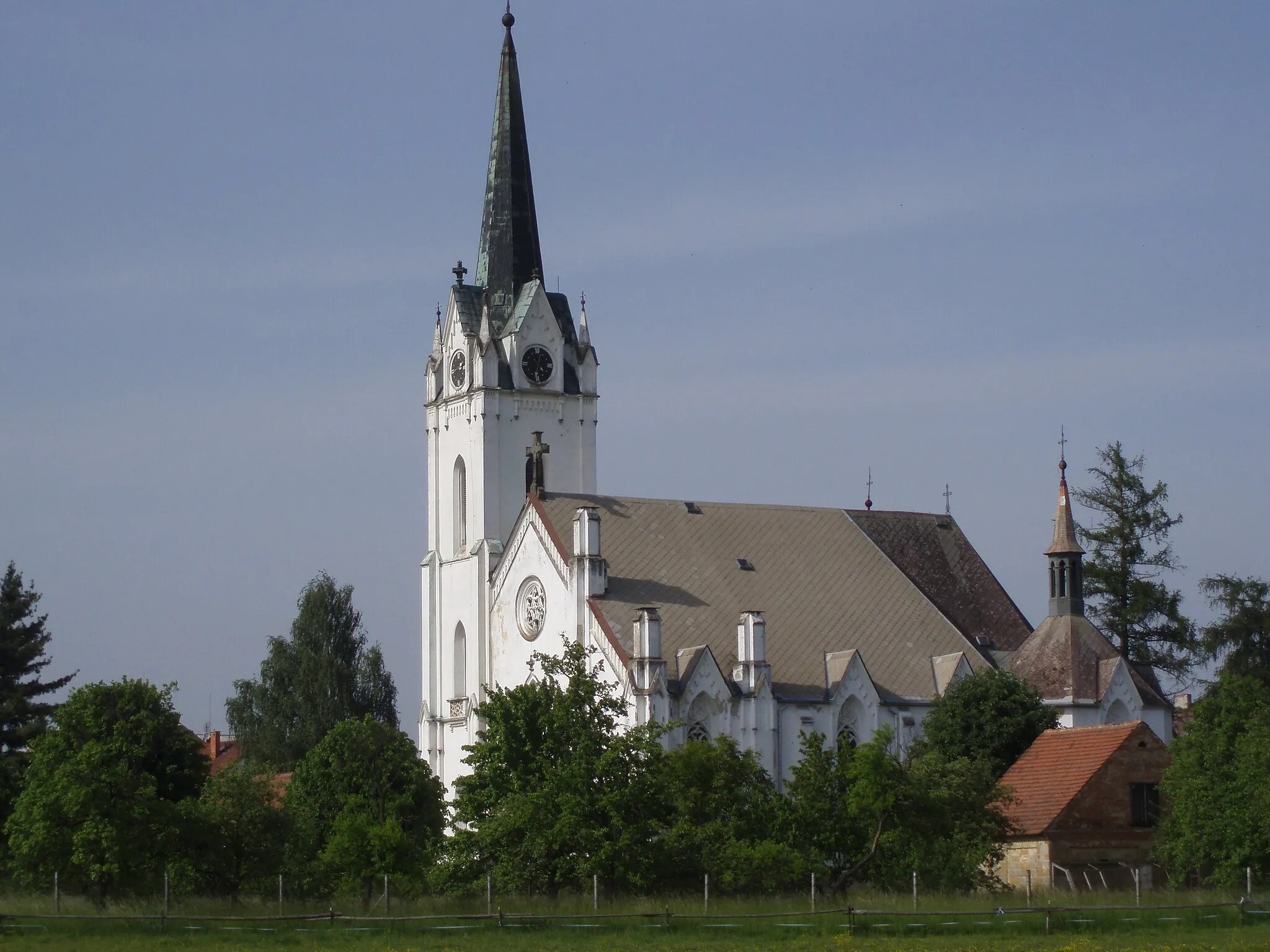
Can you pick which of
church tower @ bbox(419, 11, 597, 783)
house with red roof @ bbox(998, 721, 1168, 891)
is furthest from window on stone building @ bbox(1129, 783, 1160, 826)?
church tower @ bbox(419, 11, 597, 783)

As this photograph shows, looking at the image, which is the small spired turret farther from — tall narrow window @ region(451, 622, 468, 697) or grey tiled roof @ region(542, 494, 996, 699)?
tall narrow window @ region(451, 622, 468, 697)

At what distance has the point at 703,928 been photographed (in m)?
37.8

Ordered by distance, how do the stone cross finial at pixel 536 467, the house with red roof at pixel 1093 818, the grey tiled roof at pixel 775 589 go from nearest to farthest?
1. the house with red roof at pixel 1093 818
2. the grey tiled roof at pixel 775 589
3. the stone cross finial at pixel 536 467

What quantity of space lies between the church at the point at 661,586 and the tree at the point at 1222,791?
1352 cm

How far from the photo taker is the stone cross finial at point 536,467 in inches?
2665

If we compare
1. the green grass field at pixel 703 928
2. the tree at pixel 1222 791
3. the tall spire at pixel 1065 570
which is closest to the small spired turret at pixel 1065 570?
the tall spire at pixel 1065 570

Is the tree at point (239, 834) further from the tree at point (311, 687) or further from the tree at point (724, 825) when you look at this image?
the tree at point (311, 687)

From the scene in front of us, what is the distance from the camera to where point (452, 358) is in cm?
7881

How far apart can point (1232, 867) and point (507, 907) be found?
1557 cm

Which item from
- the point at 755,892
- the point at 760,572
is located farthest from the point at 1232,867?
the point at 760,572

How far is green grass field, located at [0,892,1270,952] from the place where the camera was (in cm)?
3509

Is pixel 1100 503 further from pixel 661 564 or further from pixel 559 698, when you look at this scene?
pixel 559 698

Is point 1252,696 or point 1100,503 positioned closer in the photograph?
point 1252,696

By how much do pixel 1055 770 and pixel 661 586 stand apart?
15.7 m
